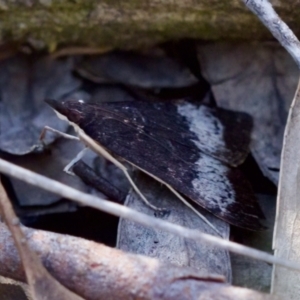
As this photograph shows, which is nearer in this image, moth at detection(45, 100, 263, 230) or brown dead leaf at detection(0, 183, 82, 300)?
brown dead leaf at detection(0, 183, 82, 300)

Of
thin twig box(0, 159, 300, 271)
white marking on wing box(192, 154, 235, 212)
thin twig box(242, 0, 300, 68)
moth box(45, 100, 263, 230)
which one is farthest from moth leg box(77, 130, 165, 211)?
thin twig box(242, 0, 300, 68)

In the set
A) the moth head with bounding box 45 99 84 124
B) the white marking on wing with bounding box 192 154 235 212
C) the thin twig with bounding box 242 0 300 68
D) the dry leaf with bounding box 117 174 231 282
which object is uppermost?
the thin twig with bounding box 242 0 300 68

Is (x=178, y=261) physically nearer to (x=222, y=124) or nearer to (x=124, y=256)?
(x=124, y=256)

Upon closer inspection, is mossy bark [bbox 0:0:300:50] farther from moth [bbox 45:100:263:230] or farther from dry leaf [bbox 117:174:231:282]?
dry leaf [bbox 117:174:231:282]

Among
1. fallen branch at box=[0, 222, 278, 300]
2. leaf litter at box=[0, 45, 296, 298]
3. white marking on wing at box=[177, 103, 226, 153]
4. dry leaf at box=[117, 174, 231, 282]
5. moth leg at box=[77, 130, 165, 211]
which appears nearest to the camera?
fallen branch at box=[0, 222, 278, 300]

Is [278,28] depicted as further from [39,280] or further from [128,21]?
[39,280]

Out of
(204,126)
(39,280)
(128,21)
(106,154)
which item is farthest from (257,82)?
(39,280)
